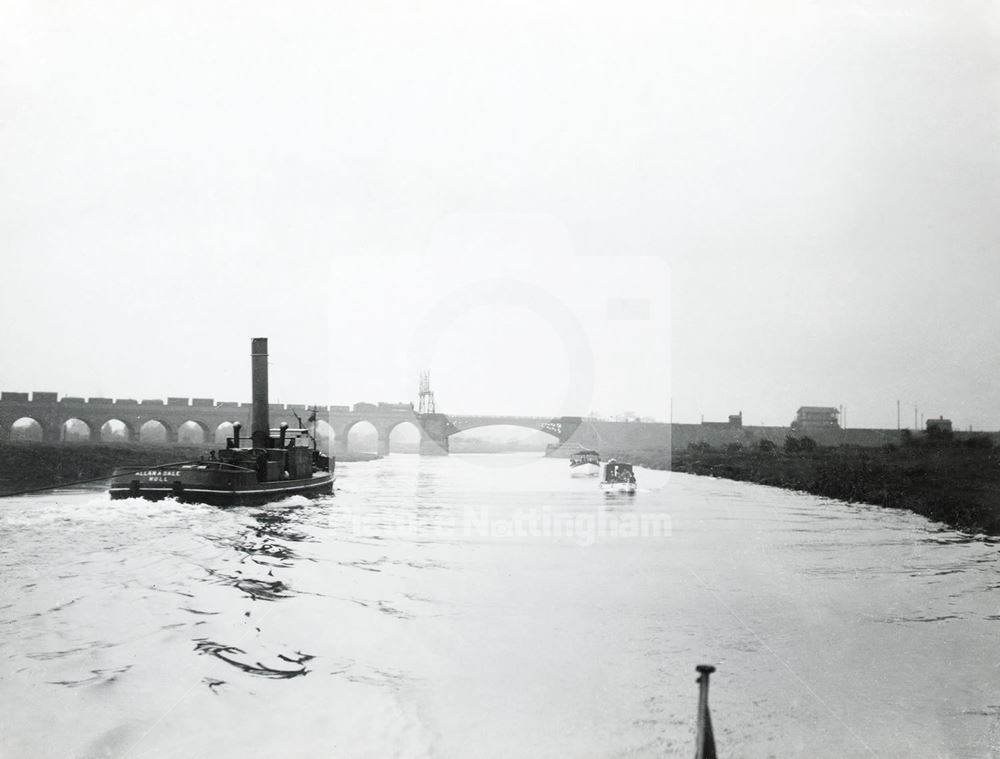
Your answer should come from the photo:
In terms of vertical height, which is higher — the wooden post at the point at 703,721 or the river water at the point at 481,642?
the wooden post at the point at 703,721

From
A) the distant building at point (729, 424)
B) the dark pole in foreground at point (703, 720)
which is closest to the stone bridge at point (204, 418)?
Answer: the distant building at point (729, 424)

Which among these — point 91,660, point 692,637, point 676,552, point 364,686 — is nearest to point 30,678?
point 91,660

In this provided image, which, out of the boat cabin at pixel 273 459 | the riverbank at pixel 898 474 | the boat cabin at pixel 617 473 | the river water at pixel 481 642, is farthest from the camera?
the boat cabin at pixel 617 473

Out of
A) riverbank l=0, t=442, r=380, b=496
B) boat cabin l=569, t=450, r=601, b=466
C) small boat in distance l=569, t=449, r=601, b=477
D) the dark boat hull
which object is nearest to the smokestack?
riverbank l=0, t=442, r=380, b=496

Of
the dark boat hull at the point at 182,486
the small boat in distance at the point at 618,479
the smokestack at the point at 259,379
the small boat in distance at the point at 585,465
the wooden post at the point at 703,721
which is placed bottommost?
the small boat in distance at the point at 585,465

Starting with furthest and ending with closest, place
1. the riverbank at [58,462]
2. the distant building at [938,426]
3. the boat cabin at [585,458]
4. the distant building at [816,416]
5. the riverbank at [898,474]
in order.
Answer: the distant building at [816,416] < the boat cabin at [585,458] < the distant building at [938,426] < the riverbank at [58,462] < the riverbank at [898,474]

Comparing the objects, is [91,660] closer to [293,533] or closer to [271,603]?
[271,603]

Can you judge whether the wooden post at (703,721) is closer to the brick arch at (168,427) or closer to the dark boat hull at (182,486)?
the dark boat hull at (182,486)
